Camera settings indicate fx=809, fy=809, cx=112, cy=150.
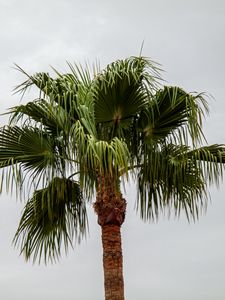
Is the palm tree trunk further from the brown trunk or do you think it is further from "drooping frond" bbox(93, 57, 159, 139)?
"drooping frond" bbox(93, 57, 159, 139)

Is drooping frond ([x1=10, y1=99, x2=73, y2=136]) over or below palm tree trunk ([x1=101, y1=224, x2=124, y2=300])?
over

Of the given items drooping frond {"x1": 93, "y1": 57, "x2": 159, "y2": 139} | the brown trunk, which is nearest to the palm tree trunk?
the brown trunk

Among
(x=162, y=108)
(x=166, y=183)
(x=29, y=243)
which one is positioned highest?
(x=162, y=108)

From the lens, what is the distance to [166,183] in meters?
12.6

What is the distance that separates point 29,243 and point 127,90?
299 centimetres

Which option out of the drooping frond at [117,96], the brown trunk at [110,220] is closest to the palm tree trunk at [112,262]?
the brown trunk at [110,220]

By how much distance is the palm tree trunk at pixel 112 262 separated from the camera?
39.0 ft

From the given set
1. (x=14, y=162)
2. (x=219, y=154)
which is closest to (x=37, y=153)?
(x=14, y=162)

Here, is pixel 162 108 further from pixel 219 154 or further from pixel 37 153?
pixel 37 153

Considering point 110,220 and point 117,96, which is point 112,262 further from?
point 117,96

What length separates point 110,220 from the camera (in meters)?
12.2

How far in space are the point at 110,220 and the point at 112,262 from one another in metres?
0.63

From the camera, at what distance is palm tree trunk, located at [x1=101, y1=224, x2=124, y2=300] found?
468 inches

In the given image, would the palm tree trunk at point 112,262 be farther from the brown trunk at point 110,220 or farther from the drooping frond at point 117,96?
the drooping frond at point 117,96
